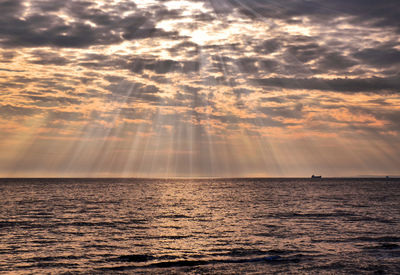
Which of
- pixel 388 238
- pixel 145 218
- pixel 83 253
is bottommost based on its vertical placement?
pixel 145 218

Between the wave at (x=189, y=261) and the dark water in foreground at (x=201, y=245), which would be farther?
the wave at (x=189, y=261)

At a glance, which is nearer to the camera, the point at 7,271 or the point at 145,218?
the point at 7,271

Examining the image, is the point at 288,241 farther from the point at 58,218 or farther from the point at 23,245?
the point at 58,218

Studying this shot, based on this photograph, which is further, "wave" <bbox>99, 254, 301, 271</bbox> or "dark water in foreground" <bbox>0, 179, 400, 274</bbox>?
"wave" <bbox>99, 254, 301, 271</bbox>

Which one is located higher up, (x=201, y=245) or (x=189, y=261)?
(x=189, y=261)

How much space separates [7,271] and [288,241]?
1028 inches

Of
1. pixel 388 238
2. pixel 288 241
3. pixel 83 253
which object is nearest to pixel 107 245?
pixel 83 253

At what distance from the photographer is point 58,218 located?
59.3 meters

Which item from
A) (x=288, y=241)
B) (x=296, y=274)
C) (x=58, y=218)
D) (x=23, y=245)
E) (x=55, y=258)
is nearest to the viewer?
(x=296, y=274)

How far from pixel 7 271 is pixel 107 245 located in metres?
10.9

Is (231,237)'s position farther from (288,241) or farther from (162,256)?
(162,256)

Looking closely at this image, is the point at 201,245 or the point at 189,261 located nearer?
the point at 189,261

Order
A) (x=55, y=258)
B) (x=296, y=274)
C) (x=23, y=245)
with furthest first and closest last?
1. (x=23, y=245)
2. (x=55, y=258)
3. (x=296, y=274)

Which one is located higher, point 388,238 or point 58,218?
point 388,238
